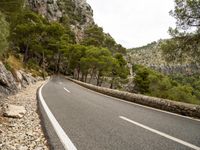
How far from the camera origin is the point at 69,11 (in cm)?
10969

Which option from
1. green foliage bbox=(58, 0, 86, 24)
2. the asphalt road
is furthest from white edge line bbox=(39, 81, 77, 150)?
green foliage bbox=(58, 0, 86, 24)

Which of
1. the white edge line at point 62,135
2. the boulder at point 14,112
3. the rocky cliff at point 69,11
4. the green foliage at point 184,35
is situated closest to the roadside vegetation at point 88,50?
the green foliage at point 184,35

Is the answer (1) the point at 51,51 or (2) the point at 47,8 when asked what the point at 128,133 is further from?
(2) the point at 47,8

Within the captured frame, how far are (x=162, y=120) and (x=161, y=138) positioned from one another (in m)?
2.38

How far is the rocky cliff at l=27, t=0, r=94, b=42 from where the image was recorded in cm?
8221

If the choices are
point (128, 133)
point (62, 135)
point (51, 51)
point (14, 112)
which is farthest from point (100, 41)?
point (62, 135)

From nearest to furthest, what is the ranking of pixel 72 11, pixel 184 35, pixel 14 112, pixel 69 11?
pixel 14 112
pixel 184 35
pixel 69 11
pixel 72 11

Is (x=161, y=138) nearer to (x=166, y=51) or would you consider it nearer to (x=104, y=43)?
(x=166, y=51)

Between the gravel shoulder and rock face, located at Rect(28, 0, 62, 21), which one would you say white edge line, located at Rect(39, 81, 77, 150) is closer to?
the gravel shoulder

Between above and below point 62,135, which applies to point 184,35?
above

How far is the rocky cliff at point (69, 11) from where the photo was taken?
3236 inches

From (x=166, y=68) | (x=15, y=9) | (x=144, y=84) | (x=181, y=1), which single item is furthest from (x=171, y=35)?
(x=166, y=68)

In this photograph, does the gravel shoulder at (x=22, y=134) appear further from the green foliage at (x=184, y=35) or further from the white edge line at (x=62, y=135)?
the green foliage at (x=184, y=35)

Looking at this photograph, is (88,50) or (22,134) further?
(88,50)
